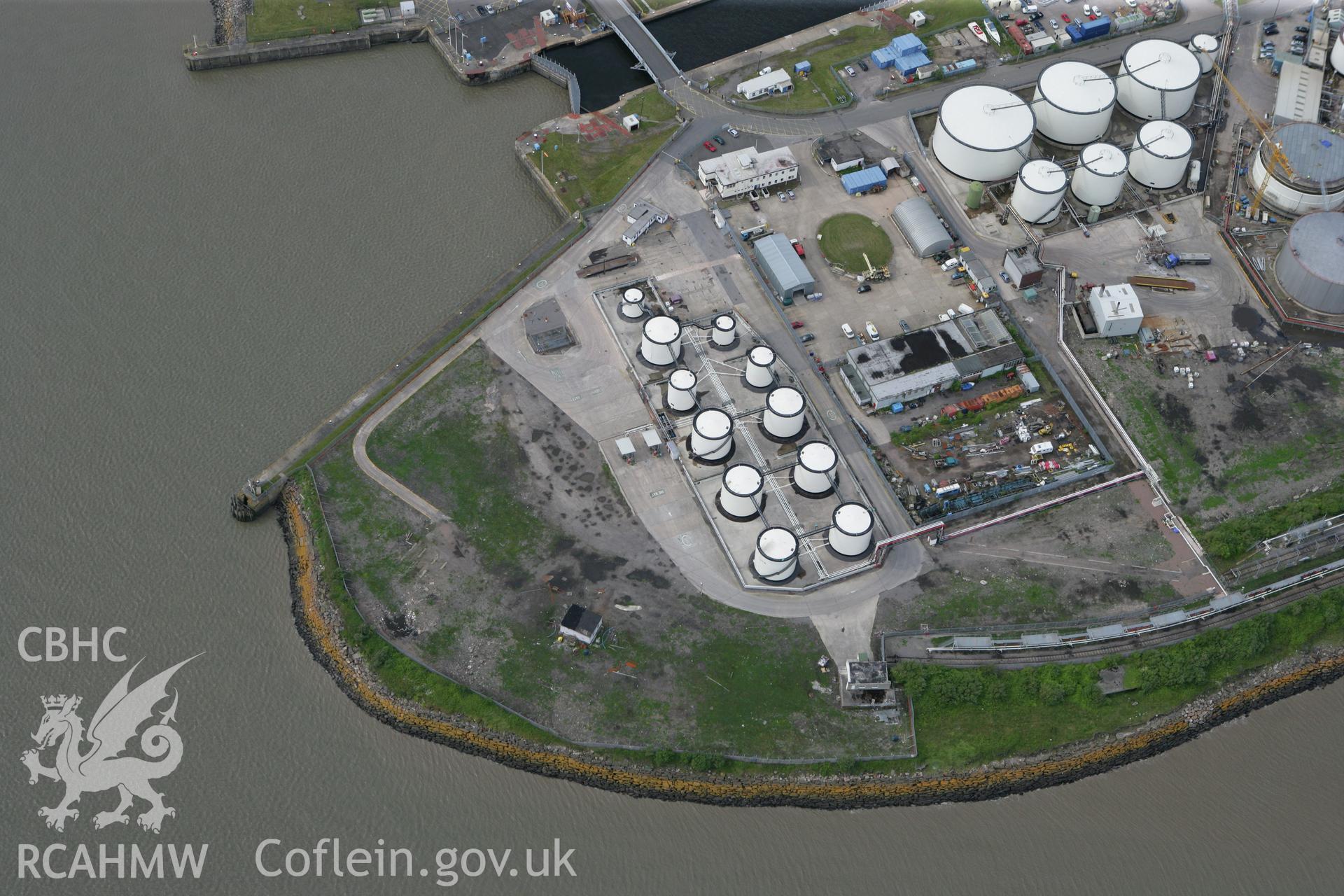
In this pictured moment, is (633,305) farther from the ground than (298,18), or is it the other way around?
(298,18)

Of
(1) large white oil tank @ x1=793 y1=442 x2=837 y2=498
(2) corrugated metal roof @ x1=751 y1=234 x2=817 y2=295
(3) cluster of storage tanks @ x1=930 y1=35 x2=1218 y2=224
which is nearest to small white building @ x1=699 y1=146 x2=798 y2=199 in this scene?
(2) corrugated metal roof @ x1=751 y1=234 x2=817 y2=295

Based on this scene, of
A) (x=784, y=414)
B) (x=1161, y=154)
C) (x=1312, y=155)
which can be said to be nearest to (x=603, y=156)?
(x=784, y=414)

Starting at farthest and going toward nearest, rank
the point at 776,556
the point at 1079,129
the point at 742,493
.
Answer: the point at 1079,129 < the point at 742,493 < the point at 776,556

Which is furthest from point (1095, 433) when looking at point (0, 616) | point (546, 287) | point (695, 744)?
point (0, 616)

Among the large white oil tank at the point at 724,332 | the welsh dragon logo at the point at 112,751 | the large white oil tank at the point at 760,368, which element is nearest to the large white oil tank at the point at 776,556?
the large white oil tank at the point at 760,368

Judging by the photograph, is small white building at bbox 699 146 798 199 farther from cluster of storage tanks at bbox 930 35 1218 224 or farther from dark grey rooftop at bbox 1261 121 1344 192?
dark grey rooftop at bbox 1261 121 1344 192

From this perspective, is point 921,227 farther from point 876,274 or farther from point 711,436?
point 711,436
